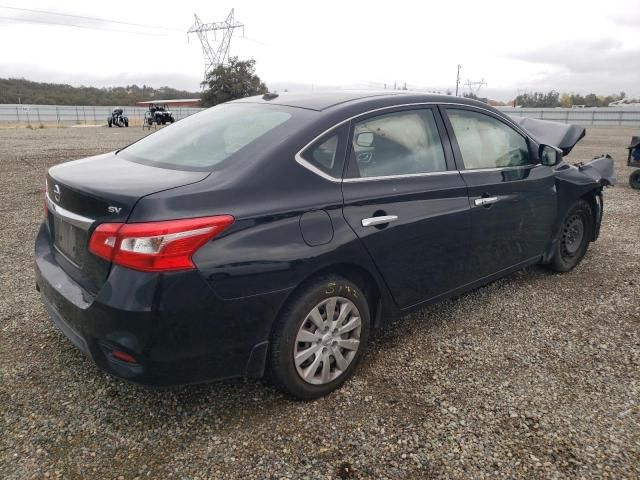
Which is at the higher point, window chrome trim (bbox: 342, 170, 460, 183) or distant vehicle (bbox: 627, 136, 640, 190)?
window chrome trim (bbox: 342, 170, 460, 183)

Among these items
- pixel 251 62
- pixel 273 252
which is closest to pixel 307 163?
pixel 273 252

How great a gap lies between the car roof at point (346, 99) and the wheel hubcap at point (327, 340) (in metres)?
1.13

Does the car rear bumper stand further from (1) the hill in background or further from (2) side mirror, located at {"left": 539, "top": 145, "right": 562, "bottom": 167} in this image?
(1) the hill in background

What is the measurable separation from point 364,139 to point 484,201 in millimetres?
1063

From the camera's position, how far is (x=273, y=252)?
7.52 ft

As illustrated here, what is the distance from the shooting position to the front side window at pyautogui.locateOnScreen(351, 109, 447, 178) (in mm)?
2789

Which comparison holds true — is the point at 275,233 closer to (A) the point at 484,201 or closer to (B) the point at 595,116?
(A) the point at 484,201

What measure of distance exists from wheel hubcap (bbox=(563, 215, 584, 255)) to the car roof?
1758 mm

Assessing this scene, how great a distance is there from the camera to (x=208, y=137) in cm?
289

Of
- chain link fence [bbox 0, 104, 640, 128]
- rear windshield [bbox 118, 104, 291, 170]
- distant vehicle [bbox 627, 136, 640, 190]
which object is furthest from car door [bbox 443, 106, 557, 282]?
chain link fence [bbox 0, 104, 640, 128]

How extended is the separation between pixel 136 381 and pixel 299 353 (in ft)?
2.59

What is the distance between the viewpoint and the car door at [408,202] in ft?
8.89

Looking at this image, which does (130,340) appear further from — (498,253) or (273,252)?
(498,253)

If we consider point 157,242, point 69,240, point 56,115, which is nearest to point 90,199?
point 69,240
